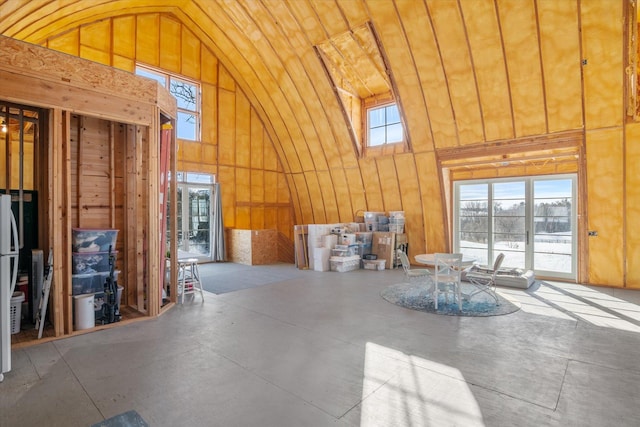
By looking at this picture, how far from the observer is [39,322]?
4152 mm

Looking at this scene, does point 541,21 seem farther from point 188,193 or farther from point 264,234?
point 188,193

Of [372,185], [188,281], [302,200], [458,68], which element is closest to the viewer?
[188,281]

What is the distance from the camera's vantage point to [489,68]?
7336 mm

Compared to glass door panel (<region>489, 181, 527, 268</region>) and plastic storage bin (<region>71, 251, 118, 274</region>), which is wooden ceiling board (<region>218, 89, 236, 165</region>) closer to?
plastic storage bin (<region>71, 251, 118, 274</region>)

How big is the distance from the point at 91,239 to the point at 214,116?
7.80m

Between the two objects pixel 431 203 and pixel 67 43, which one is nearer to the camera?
pixel 67 43

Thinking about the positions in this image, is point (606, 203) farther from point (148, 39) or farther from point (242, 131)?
point (148, 39)

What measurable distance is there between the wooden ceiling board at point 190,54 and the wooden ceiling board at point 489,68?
827 centimetres

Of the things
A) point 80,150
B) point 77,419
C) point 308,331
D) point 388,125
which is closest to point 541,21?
point 388,125

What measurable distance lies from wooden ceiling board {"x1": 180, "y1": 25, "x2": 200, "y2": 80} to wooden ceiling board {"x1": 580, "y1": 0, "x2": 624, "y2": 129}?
10.4 meters

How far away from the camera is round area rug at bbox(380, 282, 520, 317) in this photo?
5113 millimetres

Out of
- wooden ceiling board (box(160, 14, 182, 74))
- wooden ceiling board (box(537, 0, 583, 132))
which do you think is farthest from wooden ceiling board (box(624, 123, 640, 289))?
wooden ceiling board (box(160, 14, 182, 74))

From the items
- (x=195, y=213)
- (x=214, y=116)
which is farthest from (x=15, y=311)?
(x=214, y=116)

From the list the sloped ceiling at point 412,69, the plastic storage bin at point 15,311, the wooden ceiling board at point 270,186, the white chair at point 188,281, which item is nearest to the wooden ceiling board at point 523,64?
the sloped ceiling at point 412,69
